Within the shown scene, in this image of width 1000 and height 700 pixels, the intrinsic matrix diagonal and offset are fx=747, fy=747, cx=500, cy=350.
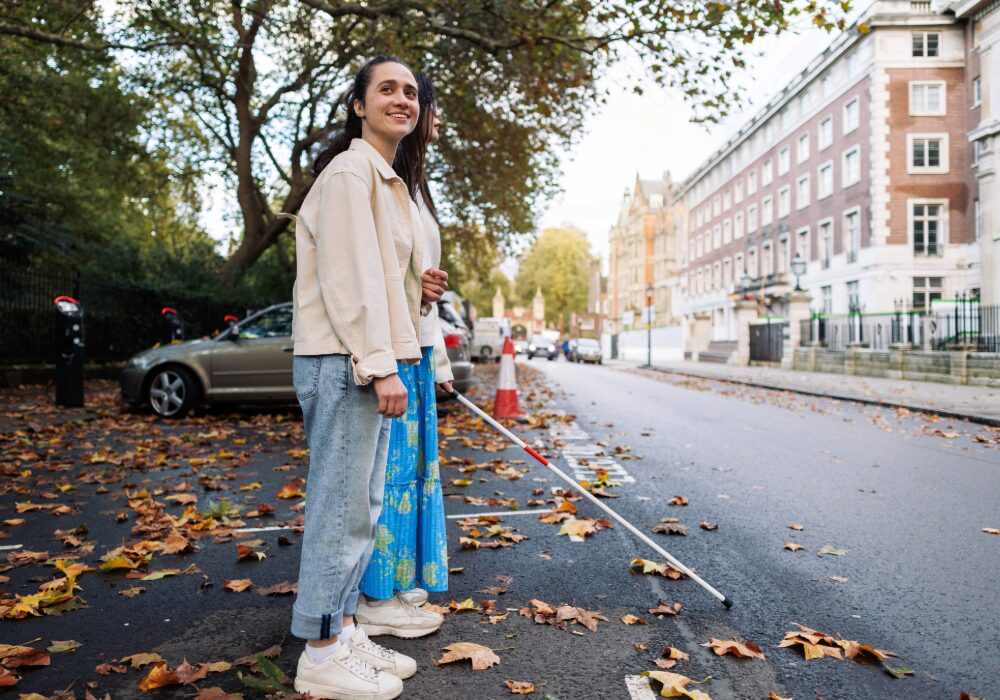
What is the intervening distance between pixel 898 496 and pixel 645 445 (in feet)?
10.2

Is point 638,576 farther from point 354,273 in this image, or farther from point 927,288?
point 927,288

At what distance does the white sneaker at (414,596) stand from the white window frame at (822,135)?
134ft

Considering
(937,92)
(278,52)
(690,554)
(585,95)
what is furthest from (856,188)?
(690,554)

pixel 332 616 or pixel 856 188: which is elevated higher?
pixel 856 188

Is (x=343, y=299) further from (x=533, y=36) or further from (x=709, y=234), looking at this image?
(x=709, y=234)

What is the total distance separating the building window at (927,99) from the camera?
108ft

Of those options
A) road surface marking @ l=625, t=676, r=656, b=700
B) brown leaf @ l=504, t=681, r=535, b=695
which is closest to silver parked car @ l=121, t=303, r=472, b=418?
brown leaf @ l=504, t=681, r=535, b=695

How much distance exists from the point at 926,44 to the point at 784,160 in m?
12.0

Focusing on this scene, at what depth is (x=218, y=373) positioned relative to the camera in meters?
10.3

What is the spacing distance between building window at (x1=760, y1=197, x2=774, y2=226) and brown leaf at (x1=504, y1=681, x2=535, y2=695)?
47.9 metres

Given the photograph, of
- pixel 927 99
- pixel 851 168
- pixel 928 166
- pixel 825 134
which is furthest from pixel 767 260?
pixel 927 99

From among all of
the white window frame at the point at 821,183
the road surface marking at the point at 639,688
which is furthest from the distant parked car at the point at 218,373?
the white window frame at the point at 821,183

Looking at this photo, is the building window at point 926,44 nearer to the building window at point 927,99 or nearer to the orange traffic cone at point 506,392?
the building window at point 927,99

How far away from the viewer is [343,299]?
91.9 inches
